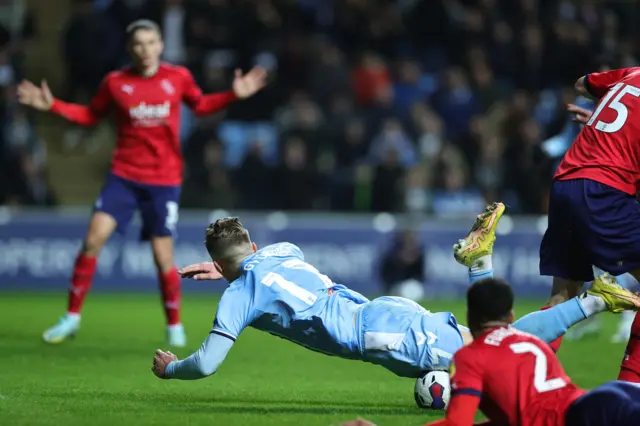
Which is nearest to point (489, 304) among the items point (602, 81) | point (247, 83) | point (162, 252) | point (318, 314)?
point (318, 314)

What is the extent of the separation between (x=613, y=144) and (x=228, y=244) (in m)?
2.23

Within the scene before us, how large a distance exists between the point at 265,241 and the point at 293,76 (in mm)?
3250

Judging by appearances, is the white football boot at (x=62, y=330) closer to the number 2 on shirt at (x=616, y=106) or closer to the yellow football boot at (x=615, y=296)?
the number 2 on shirt at (x=616, y=106)

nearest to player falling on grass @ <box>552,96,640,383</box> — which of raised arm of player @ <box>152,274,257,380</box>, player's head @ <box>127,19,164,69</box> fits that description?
raised arm of player @ <box>152,274,257,380</box>

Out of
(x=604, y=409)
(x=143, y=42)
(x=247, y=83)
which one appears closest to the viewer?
(x=604, y=409)

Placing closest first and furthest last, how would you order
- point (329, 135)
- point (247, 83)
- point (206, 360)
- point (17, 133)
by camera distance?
1. point (206, 360)
2. point (247, 83)
3. point (17, 133)
4. point (329, 135)

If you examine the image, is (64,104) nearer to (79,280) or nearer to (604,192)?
(79,280)

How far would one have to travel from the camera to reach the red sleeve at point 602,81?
698 centimetres

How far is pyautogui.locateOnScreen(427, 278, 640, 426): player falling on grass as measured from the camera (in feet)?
15.6

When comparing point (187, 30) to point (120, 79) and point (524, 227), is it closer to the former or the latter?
point (524, 227)

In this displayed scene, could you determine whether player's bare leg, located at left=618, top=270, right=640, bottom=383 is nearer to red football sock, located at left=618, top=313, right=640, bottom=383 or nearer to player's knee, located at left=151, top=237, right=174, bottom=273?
red football sock, located at left=618, top=313, right=640, bottom=383

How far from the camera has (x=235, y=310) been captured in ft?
20.1

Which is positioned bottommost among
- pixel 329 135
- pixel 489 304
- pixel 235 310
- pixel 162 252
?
pixel 162 252

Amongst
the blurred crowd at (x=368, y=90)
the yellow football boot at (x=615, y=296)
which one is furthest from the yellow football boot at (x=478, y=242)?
the blurred crowd at (x=368, y=90)
